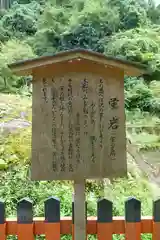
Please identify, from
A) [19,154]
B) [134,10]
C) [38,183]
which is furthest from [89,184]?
[134,10]

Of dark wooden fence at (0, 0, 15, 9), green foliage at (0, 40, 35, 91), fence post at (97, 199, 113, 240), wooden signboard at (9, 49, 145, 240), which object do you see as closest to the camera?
wooden signboard at (9, 49, 145, 240)

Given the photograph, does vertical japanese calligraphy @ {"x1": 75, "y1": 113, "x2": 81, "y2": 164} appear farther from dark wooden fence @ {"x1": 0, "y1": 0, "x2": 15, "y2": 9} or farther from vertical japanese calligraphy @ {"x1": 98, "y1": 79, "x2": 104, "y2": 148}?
dark wooden fence @ {"x1": 0, "y1": 0, "x2": 15, "y2": 9}

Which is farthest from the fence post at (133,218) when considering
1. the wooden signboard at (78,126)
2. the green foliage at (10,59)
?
the green foliage at (10,59)

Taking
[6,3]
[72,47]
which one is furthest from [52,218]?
[6,3]

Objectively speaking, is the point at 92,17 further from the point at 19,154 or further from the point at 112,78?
the point at 112,78

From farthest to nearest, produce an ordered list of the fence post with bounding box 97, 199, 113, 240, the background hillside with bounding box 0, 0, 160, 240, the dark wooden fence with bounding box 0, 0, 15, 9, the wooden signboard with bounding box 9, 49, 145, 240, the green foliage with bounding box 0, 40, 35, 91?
the dark wooden fence with bounding box 0, 0, 15, 9 → the green foliage with bounding box 0, 40, 35, 91 → the background hillside with bounding box 0, 0, 160, 240 → the fence post with bounding box 97, 199, 113, 240 → the wooden signboard with bounding box 9, 49, 145, 240

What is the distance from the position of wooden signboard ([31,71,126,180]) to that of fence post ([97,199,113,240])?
201 mm

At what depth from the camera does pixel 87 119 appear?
1805mm

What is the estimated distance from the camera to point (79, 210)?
73.9 inches

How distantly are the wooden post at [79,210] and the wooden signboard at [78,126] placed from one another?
68mm

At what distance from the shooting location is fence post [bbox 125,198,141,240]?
196 cm

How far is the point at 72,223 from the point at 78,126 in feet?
1.72

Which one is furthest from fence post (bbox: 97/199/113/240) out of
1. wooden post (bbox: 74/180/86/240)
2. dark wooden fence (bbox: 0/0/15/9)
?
dark wooden fence (bbox: 0/0/15/9)

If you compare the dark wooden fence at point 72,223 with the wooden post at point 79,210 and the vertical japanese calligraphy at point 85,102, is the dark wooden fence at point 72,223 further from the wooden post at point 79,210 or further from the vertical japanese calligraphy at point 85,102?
the vertical japanese calligraphy at point 85,102
